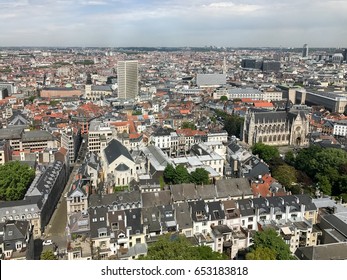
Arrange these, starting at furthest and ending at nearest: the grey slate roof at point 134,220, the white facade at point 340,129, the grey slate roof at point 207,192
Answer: the white facade at point 340,129, the grey slate roof at point 207,192, the grey slate roof at point 134,220

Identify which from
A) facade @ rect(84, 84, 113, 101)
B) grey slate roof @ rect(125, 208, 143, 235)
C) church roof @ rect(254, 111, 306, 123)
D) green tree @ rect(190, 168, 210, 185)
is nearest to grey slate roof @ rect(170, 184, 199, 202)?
green tree @ rect(190, 168, 210, 185)

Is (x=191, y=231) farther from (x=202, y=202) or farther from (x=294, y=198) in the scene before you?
(x=294, y=198)

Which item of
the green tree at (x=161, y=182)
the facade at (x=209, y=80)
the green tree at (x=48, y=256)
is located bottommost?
the green tree at (x=161, y=182)

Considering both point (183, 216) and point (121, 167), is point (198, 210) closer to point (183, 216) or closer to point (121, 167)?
point (183, 216)

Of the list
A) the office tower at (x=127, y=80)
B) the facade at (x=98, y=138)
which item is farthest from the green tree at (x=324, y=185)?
the office tower at (x=127, y=80)

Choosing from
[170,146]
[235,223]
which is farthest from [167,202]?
[170,146]

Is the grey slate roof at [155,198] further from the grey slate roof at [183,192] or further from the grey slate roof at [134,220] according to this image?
the grey slate roof at [134,220]

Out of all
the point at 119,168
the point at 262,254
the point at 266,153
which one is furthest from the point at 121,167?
the point at 262,254
